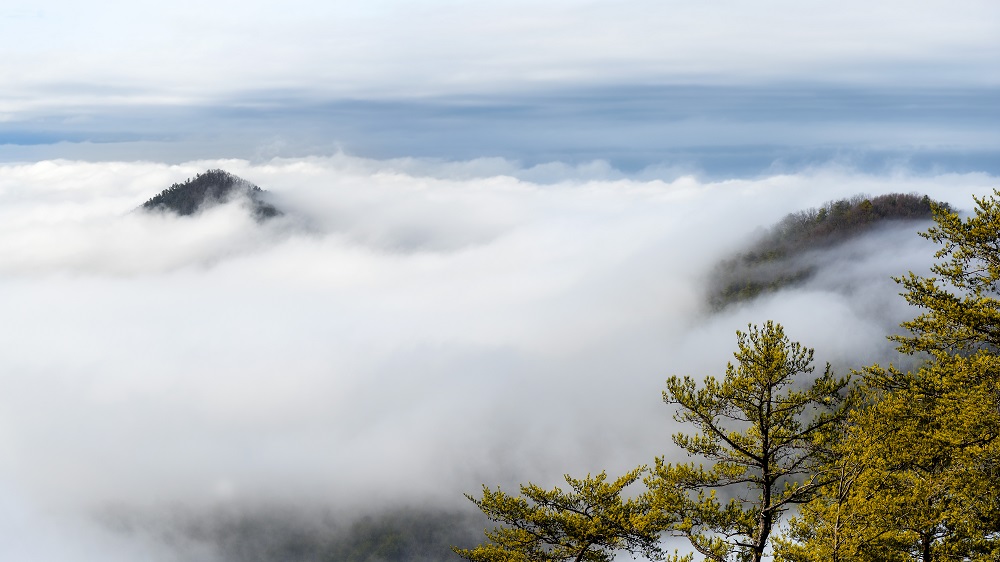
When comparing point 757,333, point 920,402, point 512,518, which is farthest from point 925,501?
point 512,518

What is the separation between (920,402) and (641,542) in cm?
1005

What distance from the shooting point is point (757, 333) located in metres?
26.1

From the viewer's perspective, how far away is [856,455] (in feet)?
71.7

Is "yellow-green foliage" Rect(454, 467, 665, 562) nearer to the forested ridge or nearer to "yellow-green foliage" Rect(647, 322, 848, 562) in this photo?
the forested ridge

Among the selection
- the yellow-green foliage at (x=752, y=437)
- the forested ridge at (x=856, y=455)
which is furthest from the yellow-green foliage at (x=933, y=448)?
the yellow-green foliage at (x=752, y=437)

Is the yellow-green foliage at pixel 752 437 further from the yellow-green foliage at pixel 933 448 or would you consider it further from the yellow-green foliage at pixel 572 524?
the yellow-green foliage at pixel 572 524

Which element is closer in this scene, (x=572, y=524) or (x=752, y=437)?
(x=752, y=437)

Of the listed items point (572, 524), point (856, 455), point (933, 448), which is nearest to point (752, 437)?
point (856, 455)

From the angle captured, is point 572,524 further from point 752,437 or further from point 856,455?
point 856,455

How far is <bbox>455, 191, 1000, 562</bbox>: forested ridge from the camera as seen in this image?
70.3ft

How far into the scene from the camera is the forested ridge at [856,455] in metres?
21.4

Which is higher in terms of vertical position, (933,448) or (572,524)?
(933,448)

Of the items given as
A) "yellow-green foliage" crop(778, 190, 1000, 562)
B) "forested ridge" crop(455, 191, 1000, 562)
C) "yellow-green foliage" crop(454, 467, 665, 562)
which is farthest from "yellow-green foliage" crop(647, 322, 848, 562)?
"yellow-green foliage" crop(454, 467, 665, 562)

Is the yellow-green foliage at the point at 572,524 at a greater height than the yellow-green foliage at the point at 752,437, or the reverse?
the yellow-green foliage at the point at 752,437
